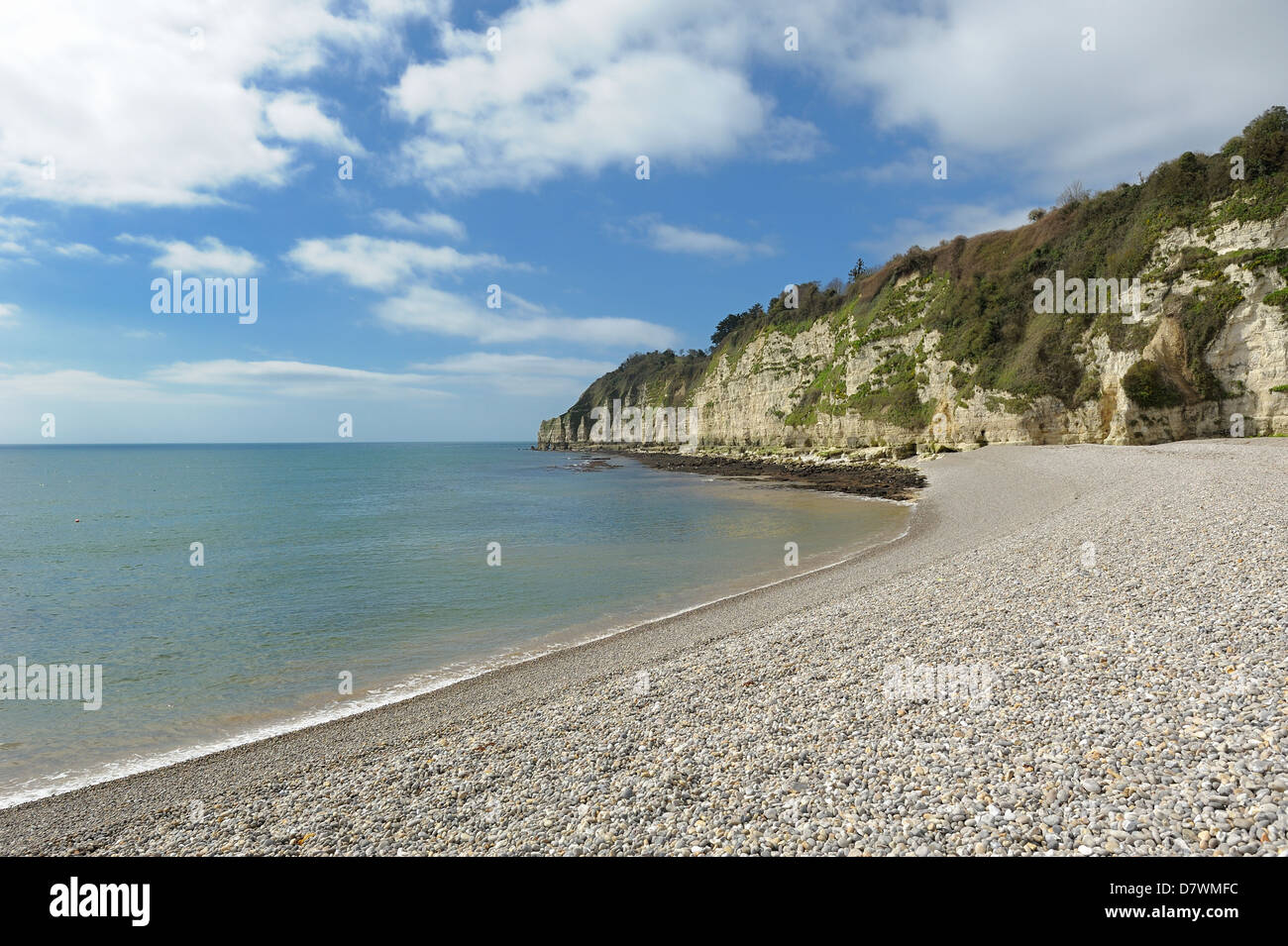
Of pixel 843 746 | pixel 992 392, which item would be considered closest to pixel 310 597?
pixel 843 746

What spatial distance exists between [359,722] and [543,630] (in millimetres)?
5002

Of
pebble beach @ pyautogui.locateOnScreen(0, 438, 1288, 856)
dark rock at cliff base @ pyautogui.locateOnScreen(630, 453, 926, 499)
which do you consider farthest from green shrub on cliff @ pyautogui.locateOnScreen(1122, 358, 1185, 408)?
pebble beach @ pyautogui.locateOnScreen(0, 438, 1288, 856)

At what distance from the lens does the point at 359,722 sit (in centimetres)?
915

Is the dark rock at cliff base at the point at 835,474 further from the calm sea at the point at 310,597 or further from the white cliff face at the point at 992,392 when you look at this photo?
the white cliff face at the point at 992,392

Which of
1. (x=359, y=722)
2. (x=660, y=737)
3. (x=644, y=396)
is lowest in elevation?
(x=359, y=722)

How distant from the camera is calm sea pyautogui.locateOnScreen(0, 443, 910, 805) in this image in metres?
9.65

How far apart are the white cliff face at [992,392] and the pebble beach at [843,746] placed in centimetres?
2893

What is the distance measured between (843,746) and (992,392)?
49.0m

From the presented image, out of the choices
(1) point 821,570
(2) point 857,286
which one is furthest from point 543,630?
(2) point 857,286

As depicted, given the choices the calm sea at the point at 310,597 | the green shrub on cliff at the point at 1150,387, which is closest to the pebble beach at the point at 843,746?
the calm sea at the point at 310,597

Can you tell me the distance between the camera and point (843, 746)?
239 inches

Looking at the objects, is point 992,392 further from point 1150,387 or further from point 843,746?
point 843,746

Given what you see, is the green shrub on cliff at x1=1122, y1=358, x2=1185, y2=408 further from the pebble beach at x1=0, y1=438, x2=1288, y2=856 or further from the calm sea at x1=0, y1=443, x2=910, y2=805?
the pebble beach at x1=0, y1=438, x2=1288, y2=856
